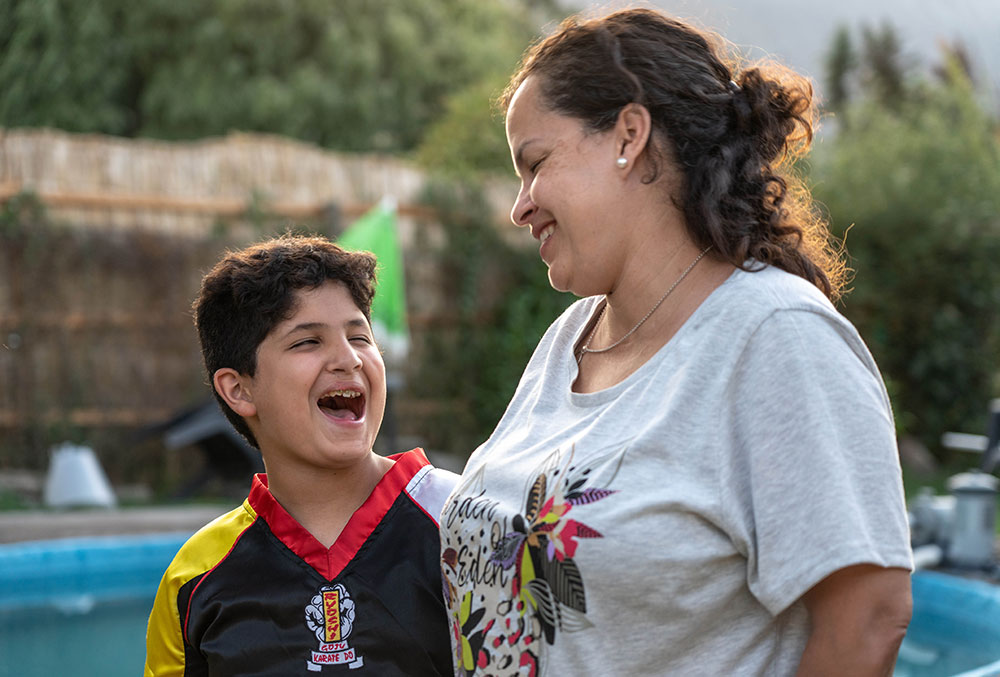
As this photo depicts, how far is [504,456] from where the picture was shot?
1469 mm

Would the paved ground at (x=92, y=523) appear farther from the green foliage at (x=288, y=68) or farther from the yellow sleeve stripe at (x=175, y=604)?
the green foliage at (x=288, y=68)

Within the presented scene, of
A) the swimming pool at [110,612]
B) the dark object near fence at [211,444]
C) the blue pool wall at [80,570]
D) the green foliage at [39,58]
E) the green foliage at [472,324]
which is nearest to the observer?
the green foliage at [39,58]

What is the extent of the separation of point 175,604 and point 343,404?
1.51 ft

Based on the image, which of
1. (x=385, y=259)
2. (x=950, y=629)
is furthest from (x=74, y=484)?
(x=950, y=629)

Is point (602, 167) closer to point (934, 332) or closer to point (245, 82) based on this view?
point (934, 332)

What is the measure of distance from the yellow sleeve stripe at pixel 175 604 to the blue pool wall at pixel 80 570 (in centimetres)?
408

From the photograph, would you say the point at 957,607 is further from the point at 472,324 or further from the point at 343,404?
the point at 472,324

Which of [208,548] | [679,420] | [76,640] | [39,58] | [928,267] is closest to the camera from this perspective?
[679,420]

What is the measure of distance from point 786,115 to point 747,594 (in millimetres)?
622

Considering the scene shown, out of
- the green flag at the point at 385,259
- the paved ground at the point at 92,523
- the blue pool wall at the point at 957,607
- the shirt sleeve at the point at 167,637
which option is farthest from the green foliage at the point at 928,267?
the shirt sleeve at the point at 167,637

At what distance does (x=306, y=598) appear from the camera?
1.81 m

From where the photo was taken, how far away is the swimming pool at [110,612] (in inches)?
192

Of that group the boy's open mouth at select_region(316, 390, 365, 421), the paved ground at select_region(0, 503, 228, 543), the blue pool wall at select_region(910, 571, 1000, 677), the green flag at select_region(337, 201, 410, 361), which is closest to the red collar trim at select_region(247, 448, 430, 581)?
the boy's open mouth at select_region(316, 390, 365, 421)

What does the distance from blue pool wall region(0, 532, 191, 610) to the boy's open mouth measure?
4.13 meters
